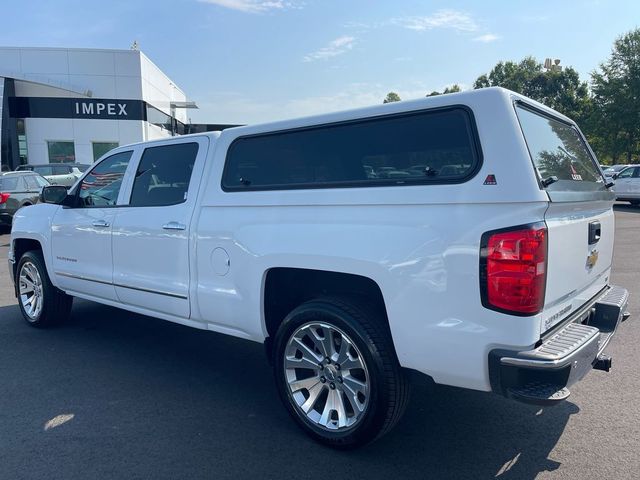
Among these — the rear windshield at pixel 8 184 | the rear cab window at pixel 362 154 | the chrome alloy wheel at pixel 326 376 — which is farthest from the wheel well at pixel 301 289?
the rear windshield at pixel 8 184

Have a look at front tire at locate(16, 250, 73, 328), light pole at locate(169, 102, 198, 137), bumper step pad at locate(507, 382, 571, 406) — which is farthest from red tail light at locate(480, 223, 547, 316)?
light pole at locate(169, 102, 198, 137)

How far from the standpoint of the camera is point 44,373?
4.46 meters

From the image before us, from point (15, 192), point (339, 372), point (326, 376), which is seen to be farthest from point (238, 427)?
Result: point (15, 192)

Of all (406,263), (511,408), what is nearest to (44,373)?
(406,263)

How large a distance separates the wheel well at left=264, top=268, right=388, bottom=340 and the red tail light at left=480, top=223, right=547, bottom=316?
0.76 m

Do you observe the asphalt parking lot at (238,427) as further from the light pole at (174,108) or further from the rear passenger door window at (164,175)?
the light pole at (174,108)

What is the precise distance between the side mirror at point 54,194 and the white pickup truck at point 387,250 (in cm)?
131

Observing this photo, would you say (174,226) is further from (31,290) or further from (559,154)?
(31,290)

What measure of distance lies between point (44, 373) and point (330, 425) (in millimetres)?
2715

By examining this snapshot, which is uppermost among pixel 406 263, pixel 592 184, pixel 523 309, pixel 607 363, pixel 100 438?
pixel 592 184

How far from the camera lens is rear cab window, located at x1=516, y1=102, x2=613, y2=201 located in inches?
108

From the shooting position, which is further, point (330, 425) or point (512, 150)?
point (330, 425)

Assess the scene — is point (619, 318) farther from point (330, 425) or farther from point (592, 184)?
point (330, 425)

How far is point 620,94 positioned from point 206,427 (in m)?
42.5
